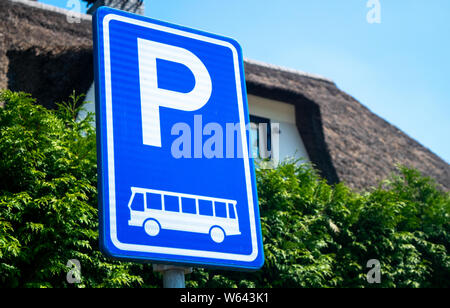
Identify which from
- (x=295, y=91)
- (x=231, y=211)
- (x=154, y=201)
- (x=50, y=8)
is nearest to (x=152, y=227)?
(x=154, y=201)

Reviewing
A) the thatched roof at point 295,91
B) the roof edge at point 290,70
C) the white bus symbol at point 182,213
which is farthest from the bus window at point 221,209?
the roof edge at point 290,70

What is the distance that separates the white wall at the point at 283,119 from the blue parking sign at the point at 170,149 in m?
9.88

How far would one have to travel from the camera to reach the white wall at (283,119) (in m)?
12.5

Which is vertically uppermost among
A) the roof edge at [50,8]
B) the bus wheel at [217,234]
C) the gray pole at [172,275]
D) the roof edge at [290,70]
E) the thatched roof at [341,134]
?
the roof edge at [50,8]

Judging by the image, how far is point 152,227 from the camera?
6.71 ft

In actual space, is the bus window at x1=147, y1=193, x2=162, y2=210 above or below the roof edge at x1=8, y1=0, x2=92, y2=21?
below

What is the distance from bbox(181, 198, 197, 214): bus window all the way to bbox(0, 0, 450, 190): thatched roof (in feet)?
24.7

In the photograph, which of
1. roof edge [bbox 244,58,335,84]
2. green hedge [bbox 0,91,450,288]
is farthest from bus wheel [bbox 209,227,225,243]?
roof edge [bbox 244,58,335,84]

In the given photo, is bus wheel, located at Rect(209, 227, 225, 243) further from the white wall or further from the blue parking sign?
the white wall

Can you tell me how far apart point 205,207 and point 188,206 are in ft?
0.25

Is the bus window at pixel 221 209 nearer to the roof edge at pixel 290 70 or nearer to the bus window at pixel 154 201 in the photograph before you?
the bus window at pixel 154 201

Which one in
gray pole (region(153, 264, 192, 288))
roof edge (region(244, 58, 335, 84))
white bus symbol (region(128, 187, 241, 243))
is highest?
roof edge (region(244, 58, 335, 84))

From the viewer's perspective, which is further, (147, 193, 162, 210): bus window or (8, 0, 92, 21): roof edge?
(8, 0, 92, 21): roof edge

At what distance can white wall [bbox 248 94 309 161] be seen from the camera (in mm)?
12531
